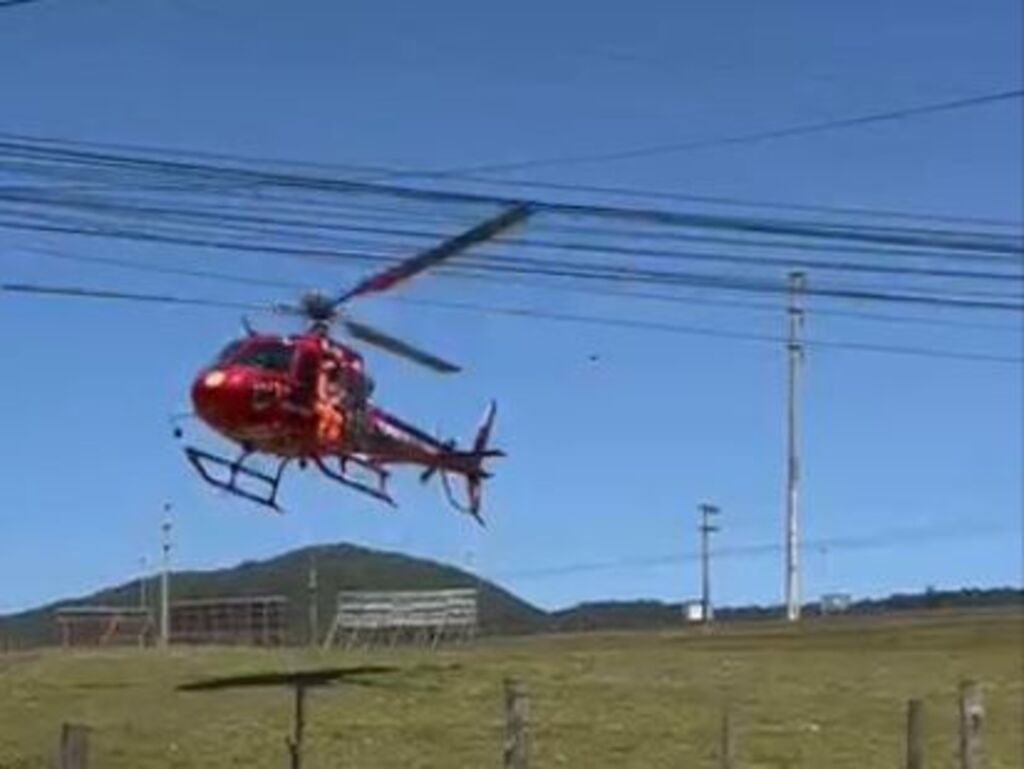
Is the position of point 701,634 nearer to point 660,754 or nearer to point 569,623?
point 569,623

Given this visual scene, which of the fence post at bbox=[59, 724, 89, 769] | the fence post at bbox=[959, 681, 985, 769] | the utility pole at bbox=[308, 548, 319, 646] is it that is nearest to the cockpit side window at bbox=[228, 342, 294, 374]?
the fence post at bbox=[959, 681, 985, 769]

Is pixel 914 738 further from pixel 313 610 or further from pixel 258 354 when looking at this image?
pixel 313 610

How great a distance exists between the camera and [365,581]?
103062 millimetres

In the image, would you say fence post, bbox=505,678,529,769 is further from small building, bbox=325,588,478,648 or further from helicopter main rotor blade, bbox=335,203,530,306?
small building, bbox=325,588,478,648

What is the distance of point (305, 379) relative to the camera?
35469 millimetres

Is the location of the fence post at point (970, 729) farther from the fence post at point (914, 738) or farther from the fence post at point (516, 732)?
the fence post at point (516, 732)

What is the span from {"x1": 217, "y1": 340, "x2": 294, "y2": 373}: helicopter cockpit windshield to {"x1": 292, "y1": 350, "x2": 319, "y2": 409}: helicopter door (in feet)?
0.64

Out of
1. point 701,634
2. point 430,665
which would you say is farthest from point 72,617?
point 430,665

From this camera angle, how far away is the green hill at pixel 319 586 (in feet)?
259

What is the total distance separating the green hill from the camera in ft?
259

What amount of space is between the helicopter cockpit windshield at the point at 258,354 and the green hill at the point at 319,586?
35045mm

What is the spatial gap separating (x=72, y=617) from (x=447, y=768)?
1416 inches

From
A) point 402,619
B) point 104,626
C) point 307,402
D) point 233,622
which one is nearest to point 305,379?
point 307,402

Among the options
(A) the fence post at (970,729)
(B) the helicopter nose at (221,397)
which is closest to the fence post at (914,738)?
(A) the fence post at (970,729)
